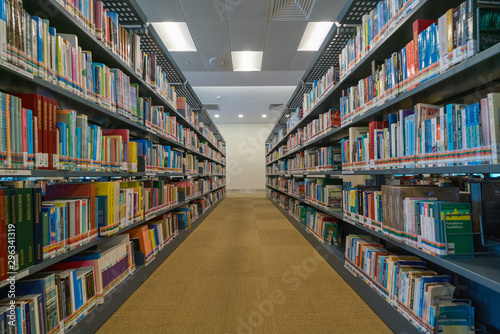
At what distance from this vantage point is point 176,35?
4.20 m

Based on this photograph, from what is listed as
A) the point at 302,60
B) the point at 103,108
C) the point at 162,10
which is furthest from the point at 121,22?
the point at 302,60

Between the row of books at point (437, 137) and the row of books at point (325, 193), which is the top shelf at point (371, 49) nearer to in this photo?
the row of books at point (437, 137)

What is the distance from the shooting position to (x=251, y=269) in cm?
232

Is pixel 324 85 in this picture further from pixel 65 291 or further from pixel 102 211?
pixel 65 291

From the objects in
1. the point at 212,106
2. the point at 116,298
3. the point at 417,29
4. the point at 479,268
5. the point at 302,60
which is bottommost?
the point at 116,298

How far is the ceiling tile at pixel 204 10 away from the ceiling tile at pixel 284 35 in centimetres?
84

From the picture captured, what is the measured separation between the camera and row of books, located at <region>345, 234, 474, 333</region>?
3.61 ft

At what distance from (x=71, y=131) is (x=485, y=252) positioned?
2252 mm

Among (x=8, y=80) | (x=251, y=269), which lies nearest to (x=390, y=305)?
(x=251, y=269)

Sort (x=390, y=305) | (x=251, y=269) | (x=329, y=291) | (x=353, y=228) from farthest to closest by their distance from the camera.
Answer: (x=353, y=228), (x=251, y=269), (x=329, y=291), (x=390, y=305)

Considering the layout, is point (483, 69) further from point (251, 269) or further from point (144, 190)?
point (144, 190)

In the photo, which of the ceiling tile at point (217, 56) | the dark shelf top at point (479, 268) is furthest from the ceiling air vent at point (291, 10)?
the dark shelf top at point (479, 268)

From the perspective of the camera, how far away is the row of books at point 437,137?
3.08 feet

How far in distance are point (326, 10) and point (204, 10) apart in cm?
186
